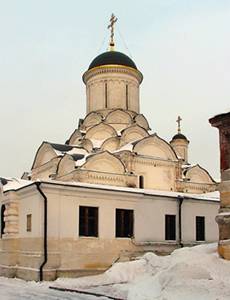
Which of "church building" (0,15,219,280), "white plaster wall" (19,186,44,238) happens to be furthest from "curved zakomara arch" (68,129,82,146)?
"white plaster wall" (19,186,44,238)

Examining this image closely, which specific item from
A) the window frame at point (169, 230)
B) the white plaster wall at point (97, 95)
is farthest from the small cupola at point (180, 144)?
the window frame at point (169, 230)

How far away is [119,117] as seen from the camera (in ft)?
88.5

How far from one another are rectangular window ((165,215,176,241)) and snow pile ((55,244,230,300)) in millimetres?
4409

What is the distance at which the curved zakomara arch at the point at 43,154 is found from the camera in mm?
25616

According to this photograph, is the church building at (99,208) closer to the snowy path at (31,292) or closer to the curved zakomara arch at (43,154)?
the curved zakomara arch at (43,154)

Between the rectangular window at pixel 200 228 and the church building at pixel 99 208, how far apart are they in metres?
0.04

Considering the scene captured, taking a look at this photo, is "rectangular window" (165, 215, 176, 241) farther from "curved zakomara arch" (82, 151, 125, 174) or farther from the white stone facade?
"curved zakomara arch" (82, 151, 125, 174)

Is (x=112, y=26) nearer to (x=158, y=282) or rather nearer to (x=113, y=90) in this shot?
(x=113, y=90)

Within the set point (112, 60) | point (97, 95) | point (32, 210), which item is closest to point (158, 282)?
point (32, 210)

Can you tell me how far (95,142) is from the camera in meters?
25.6

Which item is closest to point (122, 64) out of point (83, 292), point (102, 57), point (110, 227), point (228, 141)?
point (102, 57)

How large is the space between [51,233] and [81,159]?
8.63 meters

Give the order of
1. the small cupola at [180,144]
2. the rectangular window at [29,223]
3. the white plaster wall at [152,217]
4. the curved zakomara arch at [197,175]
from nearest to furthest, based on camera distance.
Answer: the rectangular window at [29,223], the white plaster wall at [152,217], the curved zakomara arch at [197,175], the small cupola at [180,144]

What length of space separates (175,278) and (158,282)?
53 centimetres
